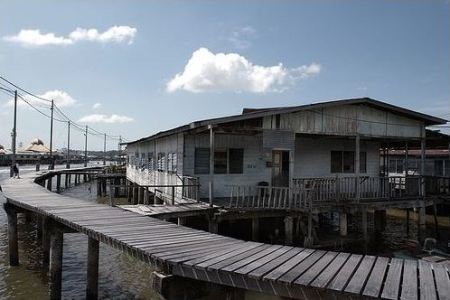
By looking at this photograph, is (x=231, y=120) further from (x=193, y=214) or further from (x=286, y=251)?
(x=286, y=251)

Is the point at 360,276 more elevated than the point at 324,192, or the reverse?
the point at 324,192

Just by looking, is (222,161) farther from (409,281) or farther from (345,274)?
(409,281)

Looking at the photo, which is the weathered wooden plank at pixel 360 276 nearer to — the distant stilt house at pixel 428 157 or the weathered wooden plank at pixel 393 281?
the weathered wooden plank at pixel 393 281

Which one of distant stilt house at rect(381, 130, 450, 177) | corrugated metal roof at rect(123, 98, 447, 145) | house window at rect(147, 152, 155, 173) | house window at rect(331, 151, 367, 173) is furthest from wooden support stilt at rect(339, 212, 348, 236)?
house window at rect(147, 152, 155, 173)

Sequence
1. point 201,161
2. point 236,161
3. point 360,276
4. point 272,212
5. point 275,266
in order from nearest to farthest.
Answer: point 360,276 → point 275,266 → point 272,212 → point 201,161 → point 236,161

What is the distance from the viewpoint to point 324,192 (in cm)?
1738

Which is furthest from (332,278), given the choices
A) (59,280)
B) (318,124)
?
(318,124)

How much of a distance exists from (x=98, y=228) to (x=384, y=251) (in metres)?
12.8

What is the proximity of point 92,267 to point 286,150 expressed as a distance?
10.9 metres

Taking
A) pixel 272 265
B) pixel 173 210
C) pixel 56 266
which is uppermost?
pixel 272 265

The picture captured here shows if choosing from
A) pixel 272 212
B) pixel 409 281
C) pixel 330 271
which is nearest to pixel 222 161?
pixel 272 212

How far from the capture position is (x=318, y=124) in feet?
55.3

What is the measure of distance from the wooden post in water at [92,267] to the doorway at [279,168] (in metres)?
10.4

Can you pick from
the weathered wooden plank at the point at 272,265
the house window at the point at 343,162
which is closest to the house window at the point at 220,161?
the house window at the point at 343,162
